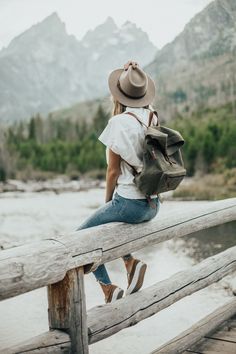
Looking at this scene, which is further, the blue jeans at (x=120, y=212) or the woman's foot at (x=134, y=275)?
the woman's foot at (x=134, y=275)

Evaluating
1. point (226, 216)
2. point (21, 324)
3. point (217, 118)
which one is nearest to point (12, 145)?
point (217, 118)

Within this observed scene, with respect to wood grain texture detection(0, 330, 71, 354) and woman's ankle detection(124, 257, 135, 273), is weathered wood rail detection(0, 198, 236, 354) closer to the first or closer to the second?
wood grain texture detection(0, 330, 71, 354)

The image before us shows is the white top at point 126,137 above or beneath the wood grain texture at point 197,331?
above

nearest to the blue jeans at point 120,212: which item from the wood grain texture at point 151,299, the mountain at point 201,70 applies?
the wood grain texture at point 151,299

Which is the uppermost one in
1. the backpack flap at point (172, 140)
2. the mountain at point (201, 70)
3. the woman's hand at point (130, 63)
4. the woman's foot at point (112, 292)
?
the mountain at point (201, 70)

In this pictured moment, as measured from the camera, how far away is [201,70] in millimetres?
99812

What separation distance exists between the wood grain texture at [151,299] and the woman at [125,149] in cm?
12

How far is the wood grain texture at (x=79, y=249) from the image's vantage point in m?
2.13

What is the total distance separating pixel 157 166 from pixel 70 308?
75cm

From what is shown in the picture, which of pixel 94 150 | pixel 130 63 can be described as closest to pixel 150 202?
pixel 130 63

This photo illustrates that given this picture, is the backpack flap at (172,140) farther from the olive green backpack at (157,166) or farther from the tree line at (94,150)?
the tree line at (94,150)

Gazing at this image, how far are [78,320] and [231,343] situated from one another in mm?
1171

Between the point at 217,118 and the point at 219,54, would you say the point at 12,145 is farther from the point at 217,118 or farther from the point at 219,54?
the point at 219,54

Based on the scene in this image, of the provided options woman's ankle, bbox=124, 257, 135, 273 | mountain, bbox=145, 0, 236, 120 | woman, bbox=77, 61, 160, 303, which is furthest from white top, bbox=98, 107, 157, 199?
mountain, bbox=145, 0, 236, 120
